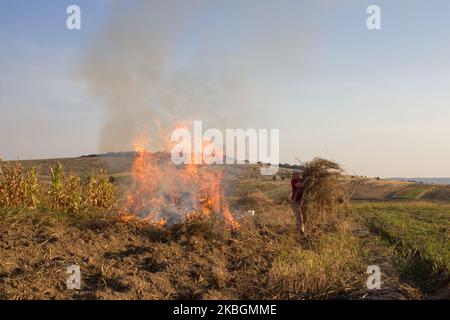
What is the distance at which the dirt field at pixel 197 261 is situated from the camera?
259 inches

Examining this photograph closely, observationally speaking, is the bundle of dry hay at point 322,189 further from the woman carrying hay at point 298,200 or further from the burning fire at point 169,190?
the burning fire at point 169,190

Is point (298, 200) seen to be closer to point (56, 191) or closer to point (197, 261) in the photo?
point (197, 261)

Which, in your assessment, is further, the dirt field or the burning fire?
the burning fire

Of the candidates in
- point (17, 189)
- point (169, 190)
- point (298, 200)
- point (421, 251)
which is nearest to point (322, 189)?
point (298, 200)

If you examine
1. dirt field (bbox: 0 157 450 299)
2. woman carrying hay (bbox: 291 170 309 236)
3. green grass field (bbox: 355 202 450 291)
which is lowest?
green grass field (bbox: 355 202 450 291)

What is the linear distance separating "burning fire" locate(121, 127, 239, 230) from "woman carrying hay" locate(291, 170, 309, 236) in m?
1.74

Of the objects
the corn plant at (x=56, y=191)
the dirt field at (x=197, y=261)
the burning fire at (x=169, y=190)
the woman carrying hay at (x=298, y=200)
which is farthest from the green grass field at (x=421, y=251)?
the corn plant at (x=56, y=191)

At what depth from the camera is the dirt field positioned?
658cm

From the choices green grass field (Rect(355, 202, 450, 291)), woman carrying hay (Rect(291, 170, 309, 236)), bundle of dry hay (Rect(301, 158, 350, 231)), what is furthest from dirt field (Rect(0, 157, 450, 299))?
bundle of dry hay (Rect(301, 158, 350, 231))

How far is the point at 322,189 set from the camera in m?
12.1

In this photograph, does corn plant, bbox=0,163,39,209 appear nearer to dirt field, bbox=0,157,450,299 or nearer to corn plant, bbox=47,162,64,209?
corn plant, bbox=47,162,64,209
